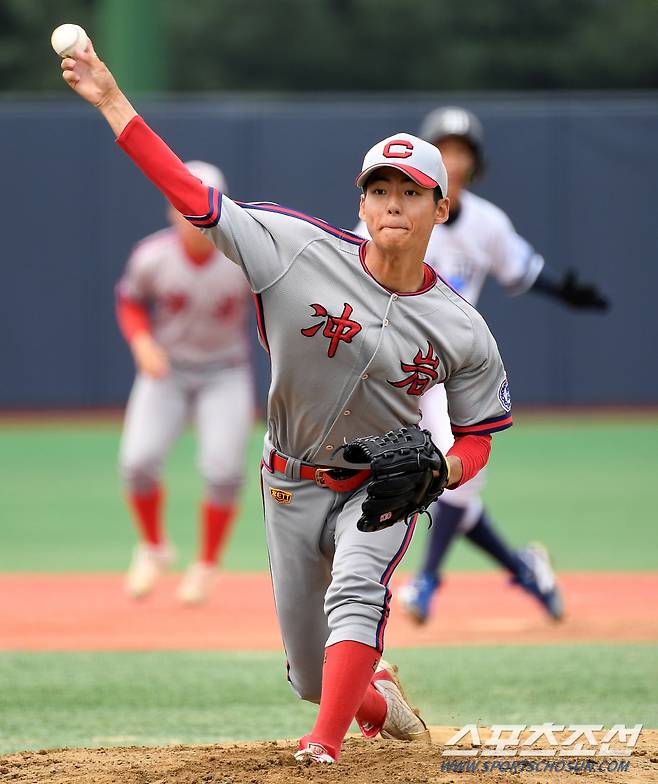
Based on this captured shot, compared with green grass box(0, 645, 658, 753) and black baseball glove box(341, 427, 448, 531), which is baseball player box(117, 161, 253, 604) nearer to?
green grass box(0, 645, 658, 753)

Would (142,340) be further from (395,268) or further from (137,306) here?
(395,268)

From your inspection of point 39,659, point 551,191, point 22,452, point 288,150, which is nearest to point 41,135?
point 288,150

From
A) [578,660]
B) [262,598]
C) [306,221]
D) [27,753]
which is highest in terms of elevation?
[306,221]

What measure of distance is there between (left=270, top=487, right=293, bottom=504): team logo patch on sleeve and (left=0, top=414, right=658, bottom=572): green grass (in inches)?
169

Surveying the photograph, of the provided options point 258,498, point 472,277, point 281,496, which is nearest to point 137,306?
point 472,277

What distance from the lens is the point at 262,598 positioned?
761 cm

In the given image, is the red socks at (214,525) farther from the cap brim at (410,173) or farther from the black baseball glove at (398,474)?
the cap brim at (410,173)

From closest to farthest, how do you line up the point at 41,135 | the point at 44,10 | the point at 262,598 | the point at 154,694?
the point at 154,694 → the point at 262,598 → the point at 41,135 → the point at 44,10

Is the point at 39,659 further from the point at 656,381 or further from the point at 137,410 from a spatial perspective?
Answer: the point at 656,381

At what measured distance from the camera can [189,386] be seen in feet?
25.6

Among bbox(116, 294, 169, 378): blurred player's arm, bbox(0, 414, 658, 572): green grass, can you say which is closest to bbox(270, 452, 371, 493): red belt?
bbox(116, 294, 169, 378): blurred player's arm

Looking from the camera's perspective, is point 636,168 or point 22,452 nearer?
point 22,452

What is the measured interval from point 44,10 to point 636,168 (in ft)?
43.3

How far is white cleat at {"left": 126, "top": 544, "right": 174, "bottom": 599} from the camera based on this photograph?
7473 mm
